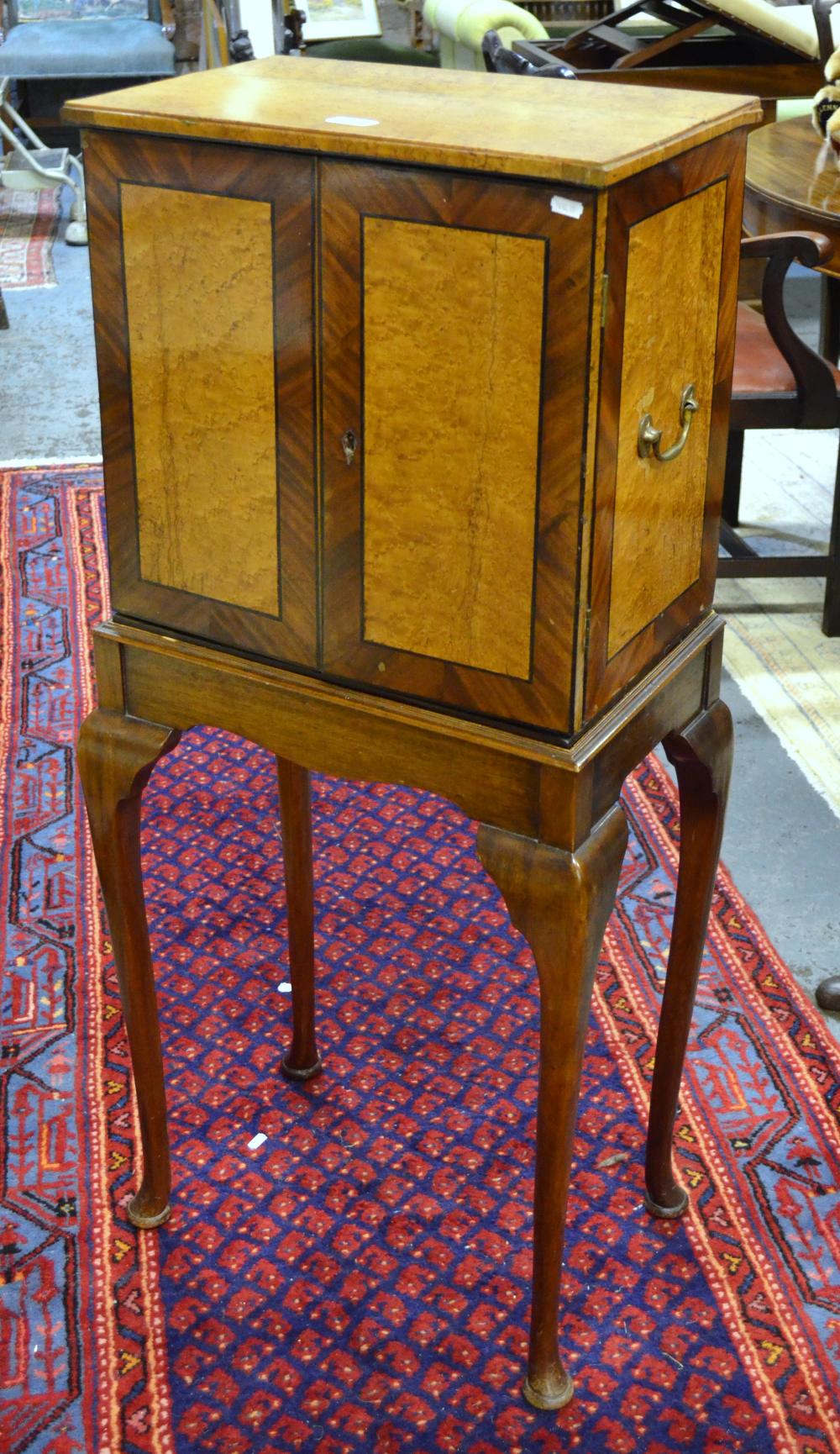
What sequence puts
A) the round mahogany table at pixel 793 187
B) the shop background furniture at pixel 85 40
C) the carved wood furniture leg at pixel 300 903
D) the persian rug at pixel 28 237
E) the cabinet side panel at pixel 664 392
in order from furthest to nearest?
the shop background furniture at pixel 85 40, the persian rug at pixel 28 237, the round mahogany table at pixel 793 187, the carved wood furniture leg at pixel 300 903, the cabinet side panel at pixel 664 392

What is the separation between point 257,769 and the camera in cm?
313

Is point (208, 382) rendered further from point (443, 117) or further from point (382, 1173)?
point (382, 1173)

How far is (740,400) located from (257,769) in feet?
4.47

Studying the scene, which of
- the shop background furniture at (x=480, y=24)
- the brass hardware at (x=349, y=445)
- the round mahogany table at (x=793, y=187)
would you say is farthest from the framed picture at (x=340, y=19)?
the brass hardware at (x=349, y=445)

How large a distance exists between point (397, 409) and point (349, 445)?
2.8 inches

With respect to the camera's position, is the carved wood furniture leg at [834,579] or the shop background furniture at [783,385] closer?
the shop background furniture at [783,385]

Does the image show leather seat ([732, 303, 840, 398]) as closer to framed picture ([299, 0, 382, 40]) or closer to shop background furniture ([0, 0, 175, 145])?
shop background furniture ([0, 0, 175, 145])

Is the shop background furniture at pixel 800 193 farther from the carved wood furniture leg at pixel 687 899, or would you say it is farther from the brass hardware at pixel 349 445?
the brass hardware at pixel 349 445

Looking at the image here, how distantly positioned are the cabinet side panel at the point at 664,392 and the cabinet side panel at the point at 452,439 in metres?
0.09

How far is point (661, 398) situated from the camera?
148 cm

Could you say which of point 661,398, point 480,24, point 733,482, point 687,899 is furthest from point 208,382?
point 480,24

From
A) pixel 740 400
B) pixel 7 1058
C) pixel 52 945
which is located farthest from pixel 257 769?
pixel 740 400

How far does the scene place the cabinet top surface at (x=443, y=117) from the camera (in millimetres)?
1288

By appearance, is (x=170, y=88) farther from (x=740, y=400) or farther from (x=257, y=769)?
(x=740, y=400)
